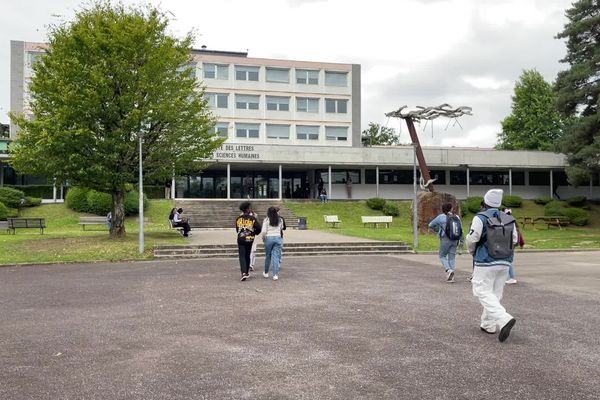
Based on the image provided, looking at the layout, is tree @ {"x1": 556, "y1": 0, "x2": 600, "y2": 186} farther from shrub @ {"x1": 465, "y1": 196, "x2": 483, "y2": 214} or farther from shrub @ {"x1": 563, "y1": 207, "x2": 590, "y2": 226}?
shrub @ {"x1": 465, "y1": 196, "x2": 483, "y2": 214}

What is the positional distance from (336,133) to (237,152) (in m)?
17.4

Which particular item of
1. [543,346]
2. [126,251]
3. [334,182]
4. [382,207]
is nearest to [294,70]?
[334,182]

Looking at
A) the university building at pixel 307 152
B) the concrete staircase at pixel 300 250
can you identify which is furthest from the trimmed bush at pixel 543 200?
the concrete staircase at pixel 300 250

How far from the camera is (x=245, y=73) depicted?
168 feet

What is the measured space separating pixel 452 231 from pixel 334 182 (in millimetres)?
32874

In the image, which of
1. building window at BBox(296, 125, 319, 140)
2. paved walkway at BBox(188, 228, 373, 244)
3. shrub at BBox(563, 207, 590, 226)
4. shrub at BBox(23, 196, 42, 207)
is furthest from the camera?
building window at BBox(296, 125, 319, 140)

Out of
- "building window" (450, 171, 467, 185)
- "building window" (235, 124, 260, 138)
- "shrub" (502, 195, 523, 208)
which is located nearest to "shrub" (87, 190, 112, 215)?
"building window" (235, 124, 260, 138)

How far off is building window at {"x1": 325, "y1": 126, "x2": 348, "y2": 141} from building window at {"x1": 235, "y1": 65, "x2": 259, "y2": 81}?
887 centimetres

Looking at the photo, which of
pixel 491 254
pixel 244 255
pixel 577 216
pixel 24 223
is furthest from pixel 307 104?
pixel 491 254

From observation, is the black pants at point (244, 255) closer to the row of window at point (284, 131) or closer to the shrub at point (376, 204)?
the shrub at point (376, 204)

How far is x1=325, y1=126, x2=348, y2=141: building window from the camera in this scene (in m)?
52.8

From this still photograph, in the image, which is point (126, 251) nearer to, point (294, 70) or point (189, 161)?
point (189, 161)

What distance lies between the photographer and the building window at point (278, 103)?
5156cm

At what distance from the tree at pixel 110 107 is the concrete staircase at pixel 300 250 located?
4.24 meters
